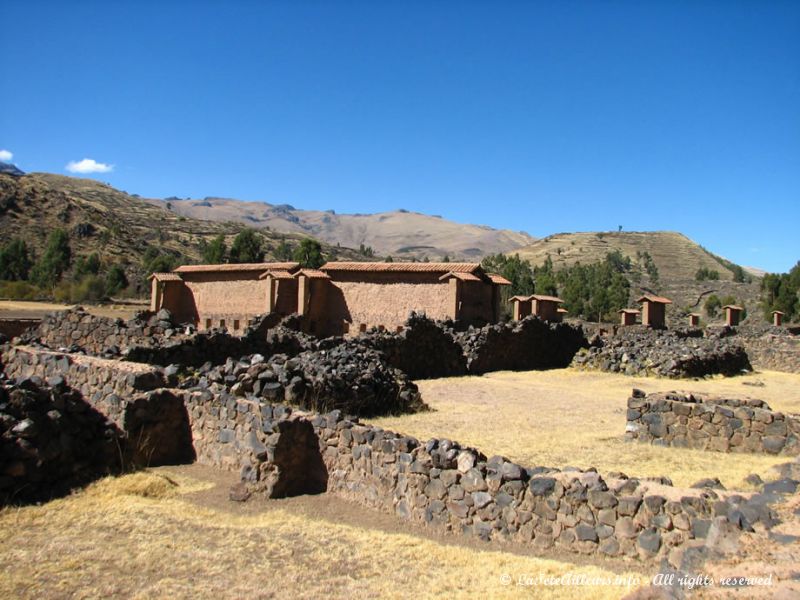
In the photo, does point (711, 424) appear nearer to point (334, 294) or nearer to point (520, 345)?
point (520, 345)

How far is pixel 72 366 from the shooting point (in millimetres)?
11352

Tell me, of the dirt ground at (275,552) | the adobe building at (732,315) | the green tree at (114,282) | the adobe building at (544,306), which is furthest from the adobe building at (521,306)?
the green tree at (114,282)

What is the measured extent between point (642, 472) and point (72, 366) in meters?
9.80

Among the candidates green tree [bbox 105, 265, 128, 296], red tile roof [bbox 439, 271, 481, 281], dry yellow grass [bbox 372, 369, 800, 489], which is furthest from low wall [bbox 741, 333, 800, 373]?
green tree [bbox 105, 265, 128, 296]

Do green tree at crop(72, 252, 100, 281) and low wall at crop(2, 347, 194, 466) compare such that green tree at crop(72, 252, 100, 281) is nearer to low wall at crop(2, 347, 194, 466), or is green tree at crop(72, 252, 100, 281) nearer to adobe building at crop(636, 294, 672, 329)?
adobe building at crop(636, 294, 672, 329)

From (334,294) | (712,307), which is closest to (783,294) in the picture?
(712,307)

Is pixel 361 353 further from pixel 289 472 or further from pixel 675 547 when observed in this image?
pixel 675 547

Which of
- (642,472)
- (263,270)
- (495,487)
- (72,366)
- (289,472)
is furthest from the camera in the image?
(263,270)

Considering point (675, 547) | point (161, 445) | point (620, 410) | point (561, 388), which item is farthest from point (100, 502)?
point (561, 388)

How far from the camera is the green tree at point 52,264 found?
59.8 meters

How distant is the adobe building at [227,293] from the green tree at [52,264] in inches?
1198

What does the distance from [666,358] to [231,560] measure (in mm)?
23826

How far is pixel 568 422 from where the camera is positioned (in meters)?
14.8

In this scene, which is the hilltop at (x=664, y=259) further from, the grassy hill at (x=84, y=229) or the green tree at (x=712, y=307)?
the grassy hill at (x=84, y=229)
